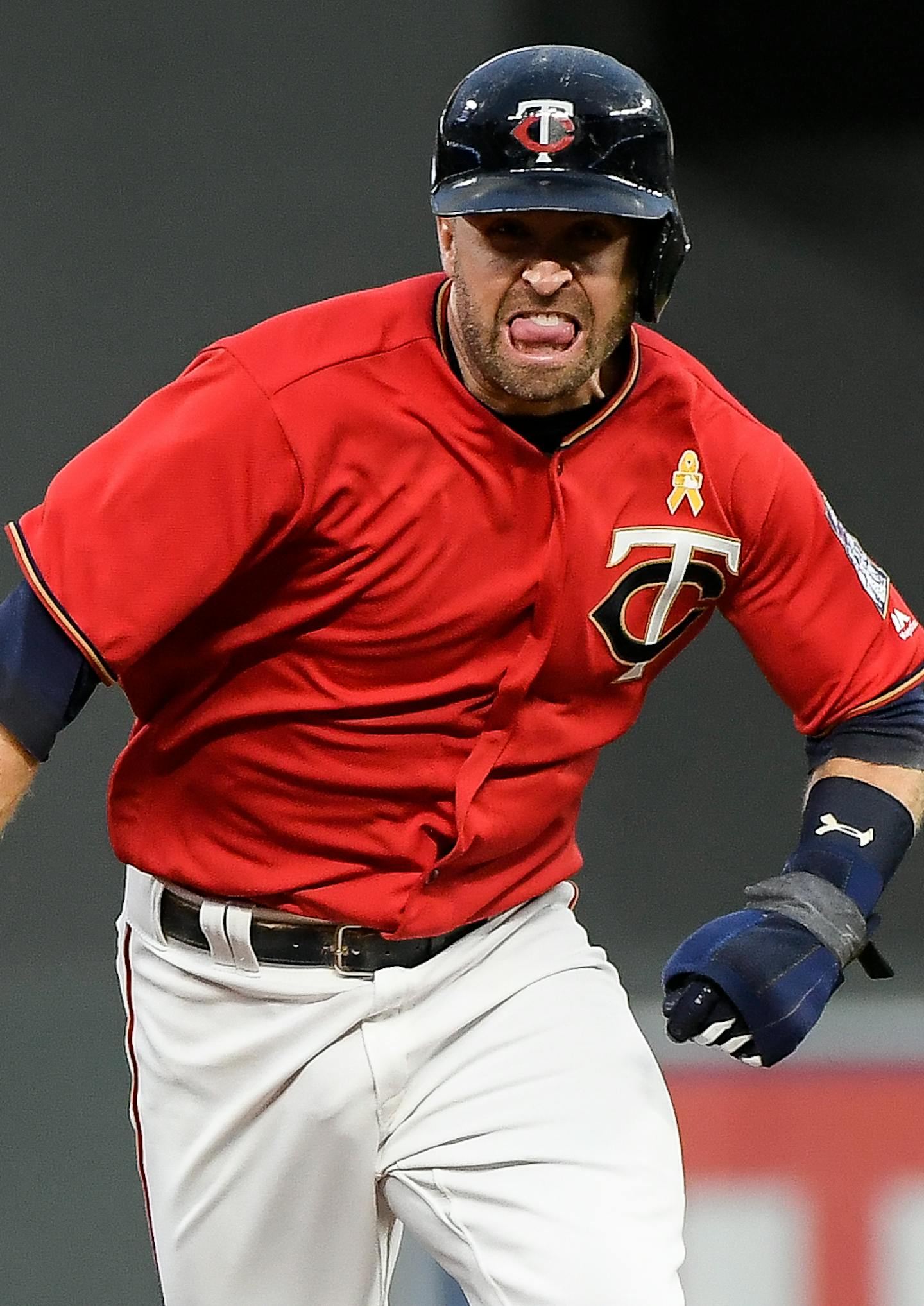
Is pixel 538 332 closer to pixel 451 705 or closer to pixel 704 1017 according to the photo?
pixel 451 705

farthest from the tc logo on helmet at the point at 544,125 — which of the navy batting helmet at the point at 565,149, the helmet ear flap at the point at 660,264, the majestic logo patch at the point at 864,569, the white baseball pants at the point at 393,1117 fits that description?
the white baseball pants at the point at 393,1117

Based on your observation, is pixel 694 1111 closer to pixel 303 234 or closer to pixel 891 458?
pixel 891 458

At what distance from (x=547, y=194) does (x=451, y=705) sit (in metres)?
0.41

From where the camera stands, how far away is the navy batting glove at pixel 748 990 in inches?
63.0

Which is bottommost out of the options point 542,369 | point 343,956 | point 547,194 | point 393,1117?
point 393,1117

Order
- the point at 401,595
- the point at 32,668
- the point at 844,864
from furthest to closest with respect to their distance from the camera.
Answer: the point at 844,864, the point at 401,595, the point at 32,668

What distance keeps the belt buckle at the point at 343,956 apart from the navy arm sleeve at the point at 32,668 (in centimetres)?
34

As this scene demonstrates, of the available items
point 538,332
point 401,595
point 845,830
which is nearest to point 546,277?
point 538,332

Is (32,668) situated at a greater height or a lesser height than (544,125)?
lesser

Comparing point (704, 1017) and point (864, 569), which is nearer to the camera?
point (704, 1017)

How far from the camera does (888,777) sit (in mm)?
1789

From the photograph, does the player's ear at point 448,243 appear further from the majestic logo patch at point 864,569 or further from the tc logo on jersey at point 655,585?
the majestic logo patch at point 864,569

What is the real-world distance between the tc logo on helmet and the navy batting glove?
619 mm

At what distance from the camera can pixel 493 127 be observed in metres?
1.58
